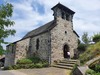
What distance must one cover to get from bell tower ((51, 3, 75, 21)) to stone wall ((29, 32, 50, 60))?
12.6 feet

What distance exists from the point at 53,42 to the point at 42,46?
2332mm

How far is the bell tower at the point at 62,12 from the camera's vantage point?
81.2ft

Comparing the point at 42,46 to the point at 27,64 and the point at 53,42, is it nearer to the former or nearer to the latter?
the point at 53,42

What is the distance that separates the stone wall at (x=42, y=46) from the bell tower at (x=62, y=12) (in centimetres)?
384

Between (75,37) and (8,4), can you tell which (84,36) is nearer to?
(75,37)

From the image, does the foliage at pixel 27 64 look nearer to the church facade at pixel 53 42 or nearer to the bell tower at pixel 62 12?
the church facade at pixel 53 42

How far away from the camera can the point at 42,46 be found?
2445 cm

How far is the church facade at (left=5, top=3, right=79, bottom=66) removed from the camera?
23.1 m

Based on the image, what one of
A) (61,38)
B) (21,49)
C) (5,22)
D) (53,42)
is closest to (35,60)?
(21,49)

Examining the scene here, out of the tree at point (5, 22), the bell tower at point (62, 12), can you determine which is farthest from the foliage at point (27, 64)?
the tree at point (5, 22)

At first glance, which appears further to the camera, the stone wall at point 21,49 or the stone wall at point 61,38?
the stone wall at point 21,49

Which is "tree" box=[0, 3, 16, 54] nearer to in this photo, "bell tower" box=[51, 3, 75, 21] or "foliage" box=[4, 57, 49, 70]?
Answer: "foliage" box=[4, 57, 49, 70]

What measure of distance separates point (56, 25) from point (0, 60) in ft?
64.2

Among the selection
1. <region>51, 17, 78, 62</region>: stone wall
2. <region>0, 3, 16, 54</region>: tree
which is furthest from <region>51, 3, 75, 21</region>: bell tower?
<region>0, 3, 16, 54</region>: tree
